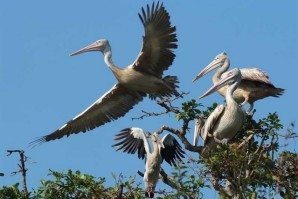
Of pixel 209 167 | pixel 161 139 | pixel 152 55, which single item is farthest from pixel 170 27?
pixel 209 167

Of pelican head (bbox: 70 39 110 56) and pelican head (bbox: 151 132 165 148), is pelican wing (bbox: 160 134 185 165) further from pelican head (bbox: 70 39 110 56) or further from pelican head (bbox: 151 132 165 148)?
pelican head (bbox: 70 39 110 56)

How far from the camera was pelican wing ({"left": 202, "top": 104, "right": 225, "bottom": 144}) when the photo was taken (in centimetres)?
1579

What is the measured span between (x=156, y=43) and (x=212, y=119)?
2063mm

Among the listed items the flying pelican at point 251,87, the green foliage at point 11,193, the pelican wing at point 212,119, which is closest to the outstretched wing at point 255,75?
the flying pelican at point 251,87

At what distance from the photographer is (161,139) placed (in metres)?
16.7

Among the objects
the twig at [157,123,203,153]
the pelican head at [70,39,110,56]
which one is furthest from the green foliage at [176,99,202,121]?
the pelican head at [70,39,110,56]

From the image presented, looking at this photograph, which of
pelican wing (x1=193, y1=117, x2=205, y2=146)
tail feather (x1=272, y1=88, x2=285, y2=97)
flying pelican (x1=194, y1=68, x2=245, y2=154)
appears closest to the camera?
flying pelican (x1=194, y1=68, x2=245, y2=154)

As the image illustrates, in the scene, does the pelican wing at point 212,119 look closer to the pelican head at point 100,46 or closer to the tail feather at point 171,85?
the tail feather at point 171,85

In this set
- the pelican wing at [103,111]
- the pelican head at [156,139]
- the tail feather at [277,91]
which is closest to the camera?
the pelican head at [156,139]

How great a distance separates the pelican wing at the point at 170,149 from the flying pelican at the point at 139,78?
826mm

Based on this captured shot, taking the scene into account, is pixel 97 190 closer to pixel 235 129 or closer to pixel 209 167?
pixel 209 167

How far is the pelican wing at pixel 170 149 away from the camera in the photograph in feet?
55.1

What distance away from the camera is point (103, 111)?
18734 mm

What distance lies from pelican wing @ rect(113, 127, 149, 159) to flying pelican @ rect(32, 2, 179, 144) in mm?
880
